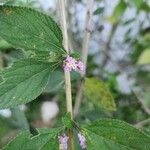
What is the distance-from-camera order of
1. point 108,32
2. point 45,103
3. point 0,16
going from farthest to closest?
point 108,32 < point 45,103 < point 0,16

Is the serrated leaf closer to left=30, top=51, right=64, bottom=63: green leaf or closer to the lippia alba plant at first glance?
the lippia alba plant

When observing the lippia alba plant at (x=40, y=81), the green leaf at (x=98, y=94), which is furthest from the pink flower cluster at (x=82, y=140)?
the green leaf at (x=98, y=94)

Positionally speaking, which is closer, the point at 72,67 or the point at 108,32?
the point at 72,67

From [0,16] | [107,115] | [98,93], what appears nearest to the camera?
[0,16]

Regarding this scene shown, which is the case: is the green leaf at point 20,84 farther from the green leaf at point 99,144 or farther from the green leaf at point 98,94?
the green leaf at point 98,94

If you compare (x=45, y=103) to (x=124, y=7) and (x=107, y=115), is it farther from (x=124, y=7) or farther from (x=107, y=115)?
(x=107, y=115)

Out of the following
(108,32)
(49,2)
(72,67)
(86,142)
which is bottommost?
(86,142)

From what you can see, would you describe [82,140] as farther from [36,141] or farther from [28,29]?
[28,29]

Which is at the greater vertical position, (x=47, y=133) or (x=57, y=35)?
(x=57, y=35)

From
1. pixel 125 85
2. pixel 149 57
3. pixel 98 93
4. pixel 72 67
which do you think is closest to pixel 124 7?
pixel 149 57
